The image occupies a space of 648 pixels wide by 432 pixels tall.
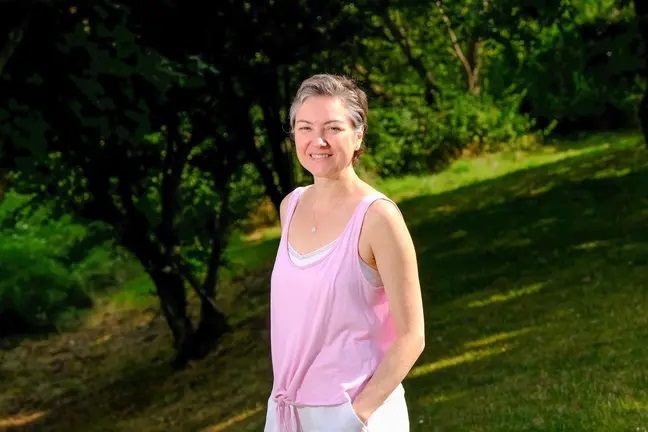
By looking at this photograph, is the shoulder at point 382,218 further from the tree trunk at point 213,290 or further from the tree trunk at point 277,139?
the tree trunk at point 277,139

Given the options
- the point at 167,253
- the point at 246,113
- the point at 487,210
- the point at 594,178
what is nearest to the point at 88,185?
the point at 167,253

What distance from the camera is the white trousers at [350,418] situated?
7.95 feet

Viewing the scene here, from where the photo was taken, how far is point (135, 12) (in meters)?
8.84

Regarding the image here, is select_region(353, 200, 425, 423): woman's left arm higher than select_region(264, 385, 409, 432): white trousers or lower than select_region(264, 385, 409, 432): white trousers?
higher

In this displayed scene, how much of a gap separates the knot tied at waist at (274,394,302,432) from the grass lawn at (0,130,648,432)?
3.81 metres

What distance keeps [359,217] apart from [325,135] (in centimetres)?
25

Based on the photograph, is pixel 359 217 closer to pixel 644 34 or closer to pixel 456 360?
pixel 456 360

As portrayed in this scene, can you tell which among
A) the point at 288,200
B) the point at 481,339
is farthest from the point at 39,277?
the point at 288,200

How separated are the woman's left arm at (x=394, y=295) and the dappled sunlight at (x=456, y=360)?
20.3 feet

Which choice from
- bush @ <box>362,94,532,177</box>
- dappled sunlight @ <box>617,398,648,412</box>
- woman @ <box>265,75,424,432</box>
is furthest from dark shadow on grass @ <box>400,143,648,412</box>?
woman @ <box>265,75,424,432</box>

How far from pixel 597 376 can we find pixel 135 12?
5433 millimetres

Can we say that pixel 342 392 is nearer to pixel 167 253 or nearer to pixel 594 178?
pixel 167 253

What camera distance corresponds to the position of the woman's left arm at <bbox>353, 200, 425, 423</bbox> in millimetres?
2312

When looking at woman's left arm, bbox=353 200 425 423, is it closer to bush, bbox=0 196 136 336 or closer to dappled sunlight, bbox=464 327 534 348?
dappled sunlight, bbox=464 327 534 348
